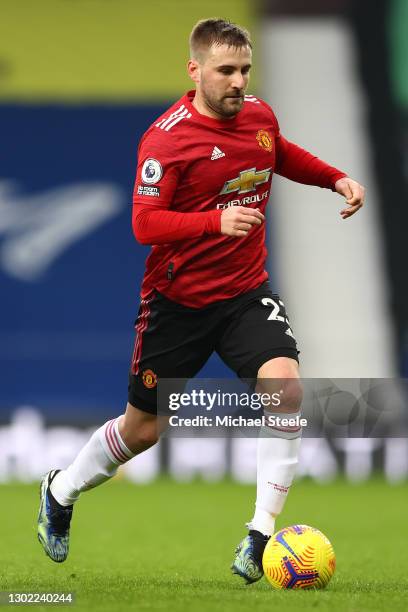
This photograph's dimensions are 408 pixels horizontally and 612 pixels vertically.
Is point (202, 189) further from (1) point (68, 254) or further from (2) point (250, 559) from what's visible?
(1) point (68, 254)

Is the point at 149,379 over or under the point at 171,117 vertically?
under

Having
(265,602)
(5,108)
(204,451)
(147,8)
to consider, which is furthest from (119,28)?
(265,602)

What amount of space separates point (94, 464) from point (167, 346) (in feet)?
2.26

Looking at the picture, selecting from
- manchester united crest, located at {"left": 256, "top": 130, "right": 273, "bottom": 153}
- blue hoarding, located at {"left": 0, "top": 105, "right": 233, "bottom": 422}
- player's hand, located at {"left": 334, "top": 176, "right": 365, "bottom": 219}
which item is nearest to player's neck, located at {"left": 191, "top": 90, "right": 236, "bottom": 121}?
manchester united crest, located at {"left": 256, "top": 130, "right": 273, "bottom": 153}

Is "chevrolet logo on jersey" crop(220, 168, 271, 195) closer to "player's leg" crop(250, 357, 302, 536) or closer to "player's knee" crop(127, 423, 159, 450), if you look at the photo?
"player's leg" crop(250, 357, 302, 536)

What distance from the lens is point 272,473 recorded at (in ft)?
18.2

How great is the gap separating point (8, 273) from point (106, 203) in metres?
1.54

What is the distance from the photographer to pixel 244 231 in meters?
5.14

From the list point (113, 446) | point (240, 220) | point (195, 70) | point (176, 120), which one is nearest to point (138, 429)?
→ point (113, 446)

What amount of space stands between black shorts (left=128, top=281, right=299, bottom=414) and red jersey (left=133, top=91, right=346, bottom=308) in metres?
0.06

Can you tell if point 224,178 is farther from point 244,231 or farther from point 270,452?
point 270,452

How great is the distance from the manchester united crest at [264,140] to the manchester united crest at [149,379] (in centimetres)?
108

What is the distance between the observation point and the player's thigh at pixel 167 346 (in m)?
5.72

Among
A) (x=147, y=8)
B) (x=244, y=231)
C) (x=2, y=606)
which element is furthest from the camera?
(x=147, y=8)
